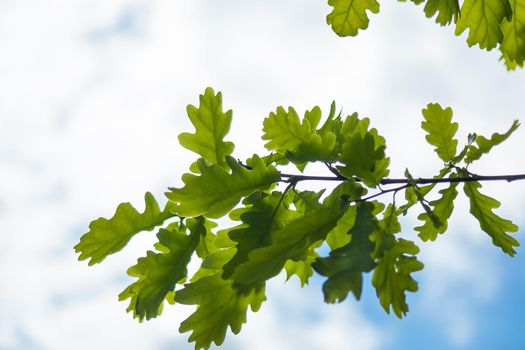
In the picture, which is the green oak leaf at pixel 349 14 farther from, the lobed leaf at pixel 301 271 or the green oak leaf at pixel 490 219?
the lobed leaf at pixel 301 271

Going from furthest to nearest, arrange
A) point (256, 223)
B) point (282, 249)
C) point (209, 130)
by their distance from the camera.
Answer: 1. point (209, 130)
2. point (256, 223)
3. point (282, 249)

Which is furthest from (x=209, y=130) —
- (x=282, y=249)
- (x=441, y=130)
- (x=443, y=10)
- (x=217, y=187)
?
(x=443, y=10)

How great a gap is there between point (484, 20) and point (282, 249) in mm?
1011

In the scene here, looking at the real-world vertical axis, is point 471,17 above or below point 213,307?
above

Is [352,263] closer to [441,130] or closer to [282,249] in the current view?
[282,249]

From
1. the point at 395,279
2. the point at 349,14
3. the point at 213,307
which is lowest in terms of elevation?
the point at 395,279

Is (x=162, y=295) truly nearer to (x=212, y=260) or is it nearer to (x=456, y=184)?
(x=212, y=260)

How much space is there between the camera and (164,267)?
4.99 feet

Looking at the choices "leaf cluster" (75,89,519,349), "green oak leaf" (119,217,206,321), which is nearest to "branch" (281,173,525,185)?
"leaf cluster" (75,89,519,349)

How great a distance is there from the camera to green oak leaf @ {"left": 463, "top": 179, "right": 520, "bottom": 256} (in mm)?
1726

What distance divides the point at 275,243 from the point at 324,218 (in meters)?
0.12

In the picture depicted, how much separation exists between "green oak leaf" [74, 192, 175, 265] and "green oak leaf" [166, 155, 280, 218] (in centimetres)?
21

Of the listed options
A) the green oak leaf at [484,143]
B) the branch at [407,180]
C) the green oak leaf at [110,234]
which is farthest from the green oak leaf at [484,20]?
the green oak leaf at [110,234]

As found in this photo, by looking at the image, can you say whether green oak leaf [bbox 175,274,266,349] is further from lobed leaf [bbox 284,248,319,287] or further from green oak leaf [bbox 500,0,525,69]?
green oak leaf [bbox 500,0,525,69]
